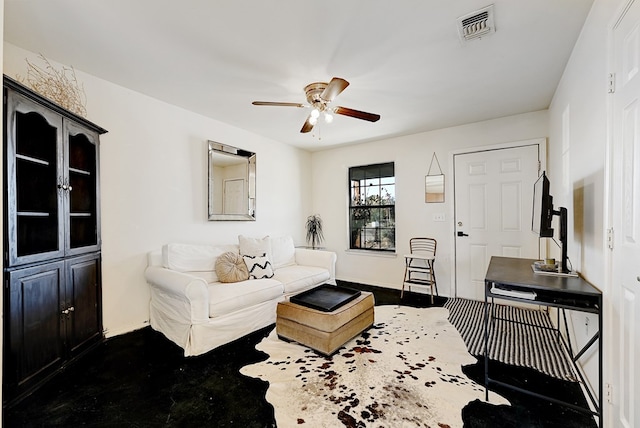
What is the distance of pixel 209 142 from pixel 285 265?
1931mm

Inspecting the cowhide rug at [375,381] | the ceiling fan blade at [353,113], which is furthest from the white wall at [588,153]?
the ceiling fan blade at [353,113]

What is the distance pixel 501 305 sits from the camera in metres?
3.71

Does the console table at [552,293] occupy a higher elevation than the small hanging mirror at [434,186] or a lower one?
lower

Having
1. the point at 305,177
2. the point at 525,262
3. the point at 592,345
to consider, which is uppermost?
the point at 305,177

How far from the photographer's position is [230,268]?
3.14 metres

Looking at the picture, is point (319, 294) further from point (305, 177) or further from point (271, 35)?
point (305, 177)

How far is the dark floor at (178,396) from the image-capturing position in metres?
1.65

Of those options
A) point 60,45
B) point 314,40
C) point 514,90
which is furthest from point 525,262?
point 60,45

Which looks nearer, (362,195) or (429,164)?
(429,164)

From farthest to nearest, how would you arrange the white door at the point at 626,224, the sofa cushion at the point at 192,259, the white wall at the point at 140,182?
the sofa cushion at the point at 192,259
the white wall at the point at 140,182
the white door at the point at 626,224

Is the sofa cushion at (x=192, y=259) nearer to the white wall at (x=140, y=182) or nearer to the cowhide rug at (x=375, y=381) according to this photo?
the white wall at (x=140, y=182)

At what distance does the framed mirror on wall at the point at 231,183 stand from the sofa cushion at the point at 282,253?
552 millimetres

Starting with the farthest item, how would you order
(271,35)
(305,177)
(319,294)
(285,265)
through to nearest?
(305,177) → (285,265) → (319,294) → (271,35)

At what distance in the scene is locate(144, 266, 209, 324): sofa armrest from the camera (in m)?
2.39
